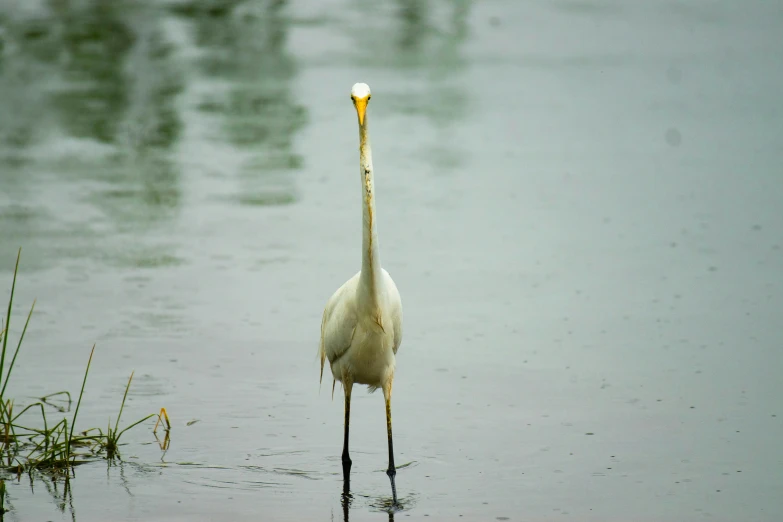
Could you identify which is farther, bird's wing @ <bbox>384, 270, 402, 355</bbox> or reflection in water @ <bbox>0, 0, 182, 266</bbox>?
reflection in water @ <bbox>0, 0, 182, 266</bbox>

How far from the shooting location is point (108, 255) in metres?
9.73

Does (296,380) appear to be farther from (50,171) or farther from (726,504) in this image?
(50,171)

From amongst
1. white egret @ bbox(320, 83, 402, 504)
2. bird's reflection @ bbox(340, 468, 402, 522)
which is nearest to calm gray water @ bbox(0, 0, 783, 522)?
bird's reflection @ bbox(340, 468, 402, 522)

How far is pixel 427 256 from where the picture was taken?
978cm

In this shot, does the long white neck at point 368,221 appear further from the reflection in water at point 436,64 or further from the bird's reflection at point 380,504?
the reflection in water at point 436,64

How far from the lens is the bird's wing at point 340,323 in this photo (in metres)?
6.30

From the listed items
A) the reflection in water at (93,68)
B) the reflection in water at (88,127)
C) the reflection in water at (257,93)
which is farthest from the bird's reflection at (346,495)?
the reflection in water at (93,68)

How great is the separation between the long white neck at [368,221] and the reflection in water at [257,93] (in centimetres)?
514

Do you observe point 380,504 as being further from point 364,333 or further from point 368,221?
point 368,221

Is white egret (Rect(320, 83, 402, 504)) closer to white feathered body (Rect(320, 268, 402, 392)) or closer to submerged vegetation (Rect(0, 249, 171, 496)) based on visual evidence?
white feathered body (Rect(320, 268, 402, 392))

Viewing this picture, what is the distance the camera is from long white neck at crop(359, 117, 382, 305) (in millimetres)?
5742

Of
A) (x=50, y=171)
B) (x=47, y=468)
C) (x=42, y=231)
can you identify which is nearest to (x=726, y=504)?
(x=47, y=468)

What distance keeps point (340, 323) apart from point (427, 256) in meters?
3.51

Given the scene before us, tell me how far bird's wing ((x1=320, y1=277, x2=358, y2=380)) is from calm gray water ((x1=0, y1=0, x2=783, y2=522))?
0.57 m
